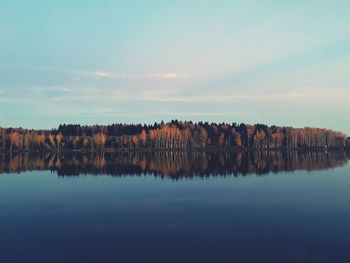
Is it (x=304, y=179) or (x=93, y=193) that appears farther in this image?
(x=304, y=179)

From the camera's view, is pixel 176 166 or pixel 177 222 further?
pixel 176 166

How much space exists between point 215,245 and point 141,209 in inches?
524

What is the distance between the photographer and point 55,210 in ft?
116

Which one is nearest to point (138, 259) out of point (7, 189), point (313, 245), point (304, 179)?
point (313, 245)

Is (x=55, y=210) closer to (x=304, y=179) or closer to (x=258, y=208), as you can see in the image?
(x=258, y=208)

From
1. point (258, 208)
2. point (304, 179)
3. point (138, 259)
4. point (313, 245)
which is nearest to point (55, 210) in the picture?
point (138, 259)

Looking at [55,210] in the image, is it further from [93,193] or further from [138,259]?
[138,259]

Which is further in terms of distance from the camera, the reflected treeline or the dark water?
the reflected treeline

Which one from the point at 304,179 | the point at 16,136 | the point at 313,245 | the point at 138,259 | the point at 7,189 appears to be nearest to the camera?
the point at 138,259

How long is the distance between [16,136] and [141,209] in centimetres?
18259

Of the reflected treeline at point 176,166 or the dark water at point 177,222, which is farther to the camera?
the reflected treeline at point 176,166

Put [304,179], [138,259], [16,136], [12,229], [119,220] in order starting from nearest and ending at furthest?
1. [138,259]
2. [12,229]
3. [119,220]
4. [304,179]
5. [16,136]

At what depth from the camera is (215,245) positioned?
23406 millimetres

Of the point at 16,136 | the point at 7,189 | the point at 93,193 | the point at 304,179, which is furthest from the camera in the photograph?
the point at 16,136
